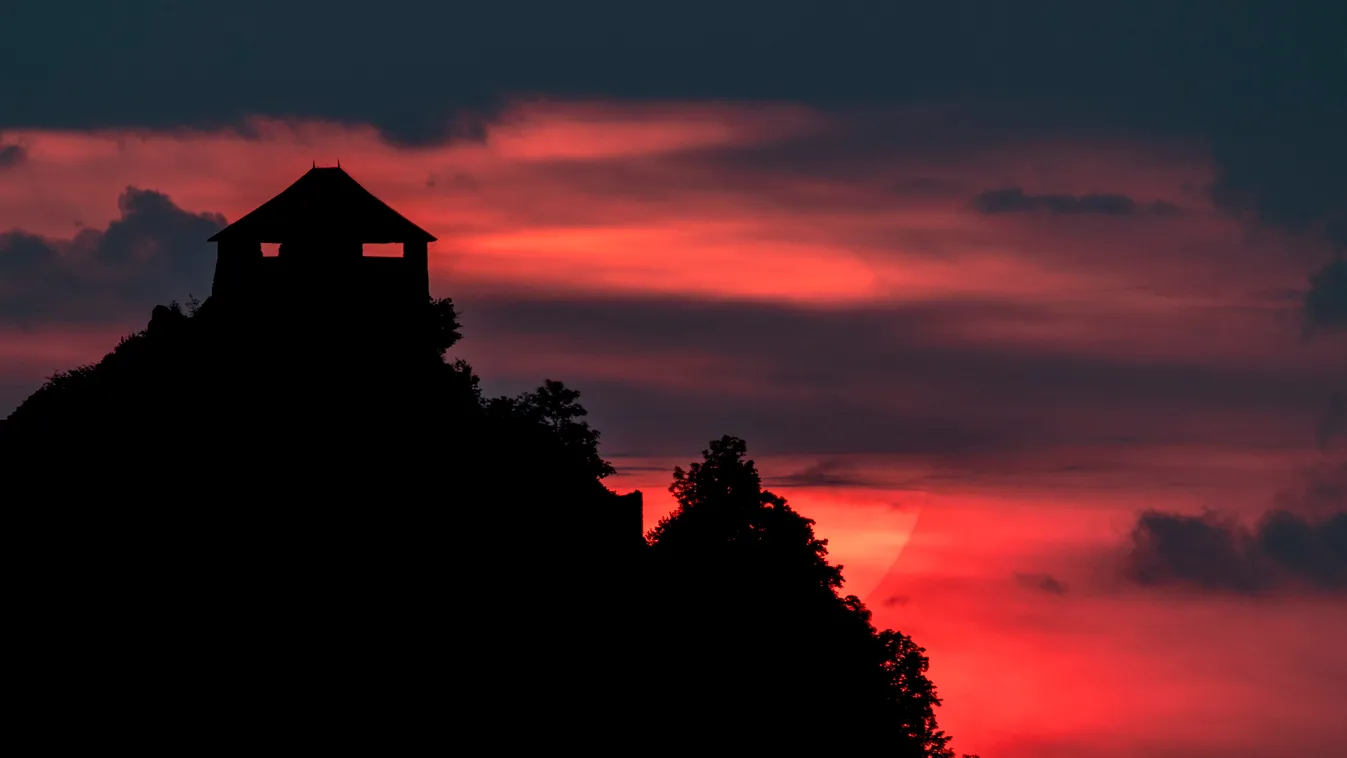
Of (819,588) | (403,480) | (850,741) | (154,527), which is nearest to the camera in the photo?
(154,527)

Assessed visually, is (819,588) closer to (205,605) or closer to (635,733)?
(635,733)

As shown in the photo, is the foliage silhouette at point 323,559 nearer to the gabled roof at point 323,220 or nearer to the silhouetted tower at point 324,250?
the silhouetted tower at point 324,250

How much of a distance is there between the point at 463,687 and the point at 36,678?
30.2ft

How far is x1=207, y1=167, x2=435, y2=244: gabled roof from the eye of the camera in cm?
5584

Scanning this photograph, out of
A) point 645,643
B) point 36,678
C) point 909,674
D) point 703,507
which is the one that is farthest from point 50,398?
point 909,674

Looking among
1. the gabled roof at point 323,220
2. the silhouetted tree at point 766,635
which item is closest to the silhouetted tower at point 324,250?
the gabled roof at point 323,220

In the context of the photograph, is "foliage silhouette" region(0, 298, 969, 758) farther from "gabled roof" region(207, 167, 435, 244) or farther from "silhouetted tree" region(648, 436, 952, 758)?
"gabled roof" region(207, 167, 435, 244)

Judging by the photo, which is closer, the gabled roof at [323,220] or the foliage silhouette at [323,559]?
the foliage silhouette at [323,559]

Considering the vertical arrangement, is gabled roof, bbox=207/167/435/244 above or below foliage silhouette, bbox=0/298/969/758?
above

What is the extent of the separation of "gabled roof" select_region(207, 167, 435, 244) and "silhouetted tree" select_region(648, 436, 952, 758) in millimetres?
13111

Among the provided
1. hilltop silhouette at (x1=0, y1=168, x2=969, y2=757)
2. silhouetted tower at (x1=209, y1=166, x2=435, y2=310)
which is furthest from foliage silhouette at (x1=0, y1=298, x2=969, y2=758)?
silhouetted tower at (x1=209, y1=166, x2=435, y2=310)

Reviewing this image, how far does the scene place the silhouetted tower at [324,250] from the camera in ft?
182

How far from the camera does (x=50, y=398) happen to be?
157ft

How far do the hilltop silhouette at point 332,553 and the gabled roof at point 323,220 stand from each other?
84 mm
